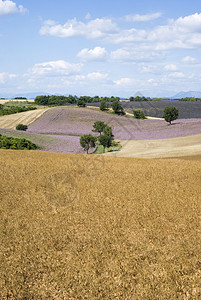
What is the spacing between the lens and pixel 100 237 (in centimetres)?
850

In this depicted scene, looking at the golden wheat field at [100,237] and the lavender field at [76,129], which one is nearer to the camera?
the golden wheat field at [100,237]

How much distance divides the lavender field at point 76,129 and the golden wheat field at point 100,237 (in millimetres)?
27876

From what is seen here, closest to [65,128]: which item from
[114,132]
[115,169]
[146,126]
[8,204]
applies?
[114,132]

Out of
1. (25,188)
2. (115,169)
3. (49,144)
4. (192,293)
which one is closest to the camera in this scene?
(192,293)

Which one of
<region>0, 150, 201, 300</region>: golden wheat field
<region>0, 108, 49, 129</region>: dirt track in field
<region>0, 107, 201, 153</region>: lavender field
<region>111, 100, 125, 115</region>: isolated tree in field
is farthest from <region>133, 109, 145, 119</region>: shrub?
<region>0, 150, 201, 300</region>: golden wheat field

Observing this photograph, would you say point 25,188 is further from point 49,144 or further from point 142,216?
point 49,144

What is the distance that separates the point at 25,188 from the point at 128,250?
7.72 m

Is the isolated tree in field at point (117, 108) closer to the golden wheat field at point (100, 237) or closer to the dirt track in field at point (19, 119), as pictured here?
the dirt track in field at point (19, 119)

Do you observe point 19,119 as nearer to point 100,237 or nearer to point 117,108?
point 117,108

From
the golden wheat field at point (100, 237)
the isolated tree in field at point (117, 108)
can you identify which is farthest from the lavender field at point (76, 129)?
the golden wheat field at point (100, 237)

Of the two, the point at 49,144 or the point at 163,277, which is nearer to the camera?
the point at 163,277

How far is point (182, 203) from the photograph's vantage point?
11117 mm

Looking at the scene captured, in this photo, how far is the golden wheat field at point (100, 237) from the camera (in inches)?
248

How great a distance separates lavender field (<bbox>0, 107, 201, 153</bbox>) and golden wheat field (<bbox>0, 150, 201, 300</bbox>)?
27876 millimetres
